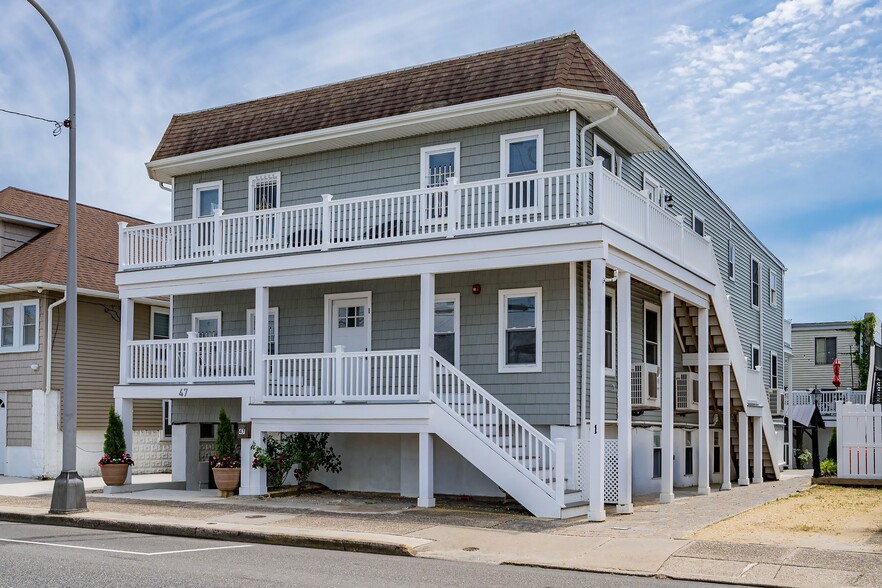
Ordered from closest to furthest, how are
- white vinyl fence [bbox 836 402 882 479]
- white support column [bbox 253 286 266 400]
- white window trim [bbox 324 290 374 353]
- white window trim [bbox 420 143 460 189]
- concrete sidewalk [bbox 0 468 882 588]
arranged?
concrete sidewalk [bbox 0 468 882 588], white support column [bbox 253 286 266 400], white window trim [bbox 420 143 460 189], white vinyl fence [bbox 836 402 882 479], white window trim [bbox 324 290 374 353]

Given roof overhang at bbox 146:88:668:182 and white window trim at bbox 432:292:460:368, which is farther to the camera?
white window trim at bbox 432:292:460:368

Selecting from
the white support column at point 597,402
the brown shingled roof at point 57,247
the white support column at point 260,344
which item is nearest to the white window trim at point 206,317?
the white support column at point 260,344

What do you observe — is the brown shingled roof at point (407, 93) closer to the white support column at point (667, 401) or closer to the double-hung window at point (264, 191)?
the double-hung window at point (264, 191)

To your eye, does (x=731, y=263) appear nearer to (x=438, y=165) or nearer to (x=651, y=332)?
(x=651, y=332)

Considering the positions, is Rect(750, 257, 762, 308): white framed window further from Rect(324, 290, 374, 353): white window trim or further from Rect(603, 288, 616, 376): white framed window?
Rect(324, 290, 374, 353): white window trim

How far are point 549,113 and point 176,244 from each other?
8.52 m

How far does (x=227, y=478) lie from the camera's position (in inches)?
729

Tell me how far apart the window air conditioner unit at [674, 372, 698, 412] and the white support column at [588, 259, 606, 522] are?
8164 millimetres

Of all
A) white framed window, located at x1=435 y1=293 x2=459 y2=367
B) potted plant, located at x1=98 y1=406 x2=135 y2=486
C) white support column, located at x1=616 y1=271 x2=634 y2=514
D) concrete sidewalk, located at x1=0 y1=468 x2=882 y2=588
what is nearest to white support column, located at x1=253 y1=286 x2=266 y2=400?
concrete sidewalk, located at x1=0 y1=468 x2=882 y2=588

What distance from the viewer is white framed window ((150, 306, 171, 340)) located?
29.3m

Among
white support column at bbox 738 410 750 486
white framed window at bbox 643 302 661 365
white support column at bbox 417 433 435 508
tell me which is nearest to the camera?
white support column at bbox 417 433 435 508

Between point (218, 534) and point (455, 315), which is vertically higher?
point (455, 315)

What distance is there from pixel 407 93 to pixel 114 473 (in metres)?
9.81

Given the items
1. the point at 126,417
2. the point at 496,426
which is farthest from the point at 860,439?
the point at 126,417
